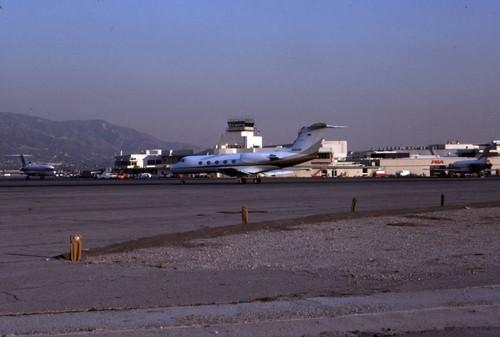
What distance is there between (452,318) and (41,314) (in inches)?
237

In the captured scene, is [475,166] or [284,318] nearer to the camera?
[284,318]

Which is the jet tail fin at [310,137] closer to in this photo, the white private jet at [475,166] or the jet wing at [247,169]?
the jet wing at [247,169]

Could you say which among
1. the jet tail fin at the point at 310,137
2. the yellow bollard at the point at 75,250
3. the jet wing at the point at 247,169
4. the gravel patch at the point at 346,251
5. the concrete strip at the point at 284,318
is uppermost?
the jet tail fin at the point at 310,137

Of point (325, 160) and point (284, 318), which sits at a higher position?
point (325, 160)

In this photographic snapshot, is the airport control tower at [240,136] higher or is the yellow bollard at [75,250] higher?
the airport control tower at [240,136]

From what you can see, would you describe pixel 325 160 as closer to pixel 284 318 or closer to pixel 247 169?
pixel 247 169

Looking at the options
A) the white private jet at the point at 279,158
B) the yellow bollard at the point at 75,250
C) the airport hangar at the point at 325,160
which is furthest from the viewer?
the airport hangar at the point at 325,160

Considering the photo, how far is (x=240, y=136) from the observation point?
6063 inches

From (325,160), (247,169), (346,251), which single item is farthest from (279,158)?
(325,160)

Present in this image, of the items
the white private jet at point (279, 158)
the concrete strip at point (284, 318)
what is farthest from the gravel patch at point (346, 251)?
the white private jet at point (279, 158)

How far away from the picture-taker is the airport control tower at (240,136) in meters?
150

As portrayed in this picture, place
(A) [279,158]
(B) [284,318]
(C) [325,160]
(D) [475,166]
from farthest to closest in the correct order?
(C) [325,160] → (D) [475,166] → (A) [279,158] → (B) [284,318]

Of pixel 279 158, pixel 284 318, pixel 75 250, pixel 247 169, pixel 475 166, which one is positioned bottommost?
pixel 284 318

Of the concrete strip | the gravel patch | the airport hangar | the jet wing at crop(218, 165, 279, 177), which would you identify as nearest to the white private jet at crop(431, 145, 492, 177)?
the airport hangar
